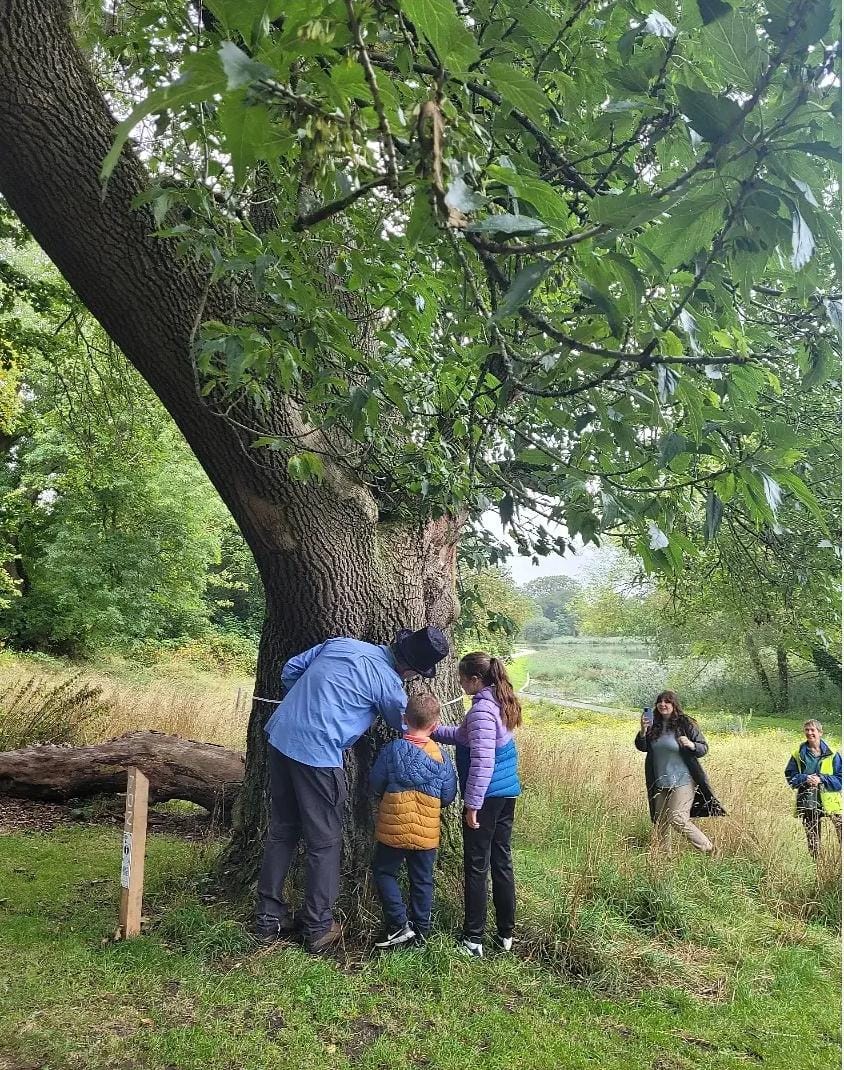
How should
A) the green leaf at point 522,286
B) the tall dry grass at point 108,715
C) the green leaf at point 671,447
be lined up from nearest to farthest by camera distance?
the green leaf at point 522,286, the green leaf at point 671,447, the tall dry grass at point 108,715

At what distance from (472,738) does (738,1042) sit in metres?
1.74

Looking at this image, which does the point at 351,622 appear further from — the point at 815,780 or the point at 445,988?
the point at 815,780

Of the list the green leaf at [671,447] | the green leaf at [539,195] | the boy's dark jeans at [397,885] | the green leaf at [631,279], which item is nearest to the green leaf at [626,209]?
the green leaf at [631,279]

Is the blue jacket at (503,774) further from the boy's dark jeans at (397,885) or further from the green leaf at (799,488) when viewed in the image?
the green leaf at (799,488)

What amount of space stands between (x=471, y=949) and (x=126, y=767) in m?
3.68

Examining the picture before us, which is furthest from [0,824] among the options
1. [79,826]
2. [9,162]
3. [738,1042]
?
[738,1042]

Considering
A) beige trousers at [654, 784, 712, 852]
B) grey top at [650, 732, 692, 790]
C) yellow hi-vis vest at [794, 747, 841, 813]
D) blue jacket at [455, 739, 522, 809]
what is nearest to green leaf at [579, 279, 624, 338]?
blue jacket at [455, 739, 522, 809]

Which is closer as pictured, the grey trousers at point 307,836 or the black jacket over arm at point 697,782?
the grey trousers at point 307,836

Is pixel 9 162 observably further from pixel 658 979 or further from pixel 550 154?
pixel 658 979

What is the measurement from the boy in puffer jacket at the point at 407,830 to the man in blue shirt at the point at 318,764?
0.19 metres

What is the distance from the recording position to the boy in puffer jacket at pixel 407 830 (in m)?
3.81

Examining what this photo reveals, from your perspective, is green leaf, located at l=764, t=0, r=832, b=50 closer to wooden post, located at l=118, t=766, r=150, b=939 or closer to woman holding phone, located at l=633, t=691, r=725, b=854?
wooden post, located at l=118, t=766, r=150, b=939

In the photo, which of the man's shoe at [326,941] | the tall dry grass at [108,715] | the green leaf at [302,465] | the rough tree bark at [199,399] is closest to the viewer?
the green leaf at [302,465]

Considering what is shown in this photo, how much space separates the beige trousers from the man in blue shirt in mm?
2804
